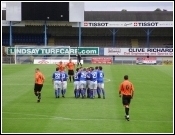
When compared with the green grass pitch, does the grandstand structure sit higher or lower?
higher

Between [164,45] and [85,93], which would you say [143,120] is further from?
[164,45]

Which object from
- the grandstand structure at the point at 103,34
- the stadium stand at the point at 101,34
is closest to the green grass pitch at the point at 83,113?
the grandstand structure at the point at 103,34

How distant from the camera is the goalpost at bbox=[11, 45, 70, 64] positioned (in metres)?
73.6

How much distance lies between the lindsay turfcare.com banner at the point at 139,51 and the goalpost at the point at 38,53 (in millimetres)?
9249

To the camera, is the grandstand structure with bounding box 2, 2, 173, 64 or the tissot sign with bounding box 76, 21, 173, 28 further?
the grandstand structure with bounding box 2, 2, 173, 64

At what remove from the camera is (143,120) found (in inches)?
812

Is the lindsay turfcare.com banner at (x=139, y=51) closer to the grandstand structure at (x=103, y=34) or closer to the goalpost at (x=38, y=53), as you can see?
the grandstand structure at (x=103, y=34)

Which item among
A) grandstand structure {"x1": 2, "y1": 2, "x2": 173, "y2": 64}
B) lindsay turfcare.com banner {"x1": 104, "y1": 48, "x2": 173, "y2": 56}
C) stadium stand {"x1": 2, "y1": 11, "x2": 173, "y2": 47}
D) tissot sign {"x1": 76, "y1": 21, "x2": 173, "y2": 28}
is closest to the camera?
lindsay turfcare.com banner {"x1": 104, "y1": 48, "x2": 173, "y2": 56}

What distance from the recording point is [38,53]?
7406 cm

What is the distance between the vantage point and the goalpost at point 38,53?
73.6 m

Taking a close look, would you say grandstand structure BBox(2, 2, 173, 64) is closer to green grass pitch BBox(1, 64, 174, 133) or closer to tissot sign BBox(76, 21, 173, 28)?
tissot sign BBox(76, 21, 173, 28)

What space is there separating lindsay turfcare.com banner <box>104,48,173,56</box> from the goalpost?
30.3 ft

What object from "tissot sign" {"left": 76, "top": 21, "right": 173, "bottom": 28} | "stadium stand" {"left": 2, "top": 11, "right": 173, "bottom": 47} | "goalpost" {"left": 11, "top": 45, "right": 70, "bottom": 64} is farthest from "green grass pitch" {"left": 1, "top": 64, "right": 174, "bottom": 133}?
"stadium stand" {"left": 2, "top": 11, "right": 173, "bottom": 47}

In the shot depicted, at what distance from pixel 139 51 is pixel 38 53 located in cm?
1763
